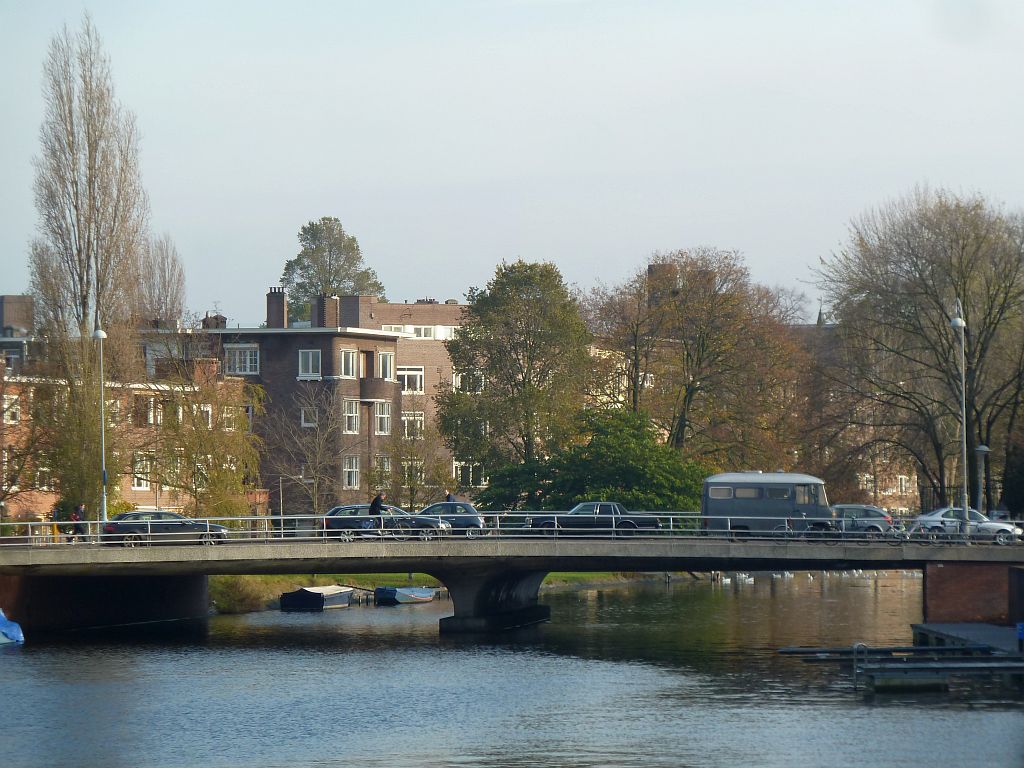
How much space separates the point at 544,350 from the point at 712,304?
9.90 metres

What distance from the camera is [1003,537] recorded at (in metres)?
59.7

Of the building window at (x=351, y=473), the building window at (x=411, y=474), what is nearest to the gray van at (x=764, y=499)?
the building window at (x=411, y=474)

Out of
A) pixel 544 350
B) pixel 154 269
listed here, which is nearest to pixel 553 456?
pixel 544 350

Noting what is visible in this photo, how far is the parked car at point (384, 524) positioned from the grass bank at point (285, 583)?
7.97 meters

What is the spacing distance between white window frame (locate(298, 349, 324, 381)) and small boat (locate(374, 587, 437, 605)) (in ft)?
66.4

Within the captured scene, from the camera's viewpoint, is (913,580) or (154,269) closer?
(154,269)

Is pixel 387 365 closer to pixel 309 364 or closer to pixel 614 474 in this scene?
pixel 309 364

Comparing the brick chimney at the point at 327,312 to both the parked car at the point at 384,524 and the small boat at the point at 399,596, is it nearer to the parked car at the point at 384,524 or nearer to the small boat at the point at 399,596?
the small boat at the point at 399,596

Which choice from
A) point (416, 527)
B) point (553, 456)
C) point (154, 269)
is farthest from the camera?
point (154, 269)

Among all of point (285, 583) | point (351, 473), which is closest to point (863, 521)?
point (285, 583)

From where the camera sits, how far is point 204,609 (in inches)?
2931

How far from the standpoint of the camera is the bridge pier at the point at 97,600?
6275cm

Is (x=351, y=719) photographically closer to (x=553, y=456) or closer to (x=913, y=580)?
(x=553, y=456)

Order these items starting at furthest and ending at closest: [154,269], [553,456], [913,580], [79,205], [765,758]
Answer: [913,580] < [154,269] < [553,456] < [79,205] < [765,758]
